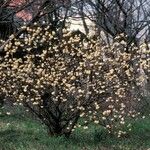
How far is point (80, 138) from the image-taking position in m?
12.9

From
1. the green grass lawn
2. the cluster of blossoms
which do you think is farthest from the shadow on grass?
the cluster of blossoms

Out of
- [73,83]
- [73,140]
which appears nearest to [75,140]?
[73,140]

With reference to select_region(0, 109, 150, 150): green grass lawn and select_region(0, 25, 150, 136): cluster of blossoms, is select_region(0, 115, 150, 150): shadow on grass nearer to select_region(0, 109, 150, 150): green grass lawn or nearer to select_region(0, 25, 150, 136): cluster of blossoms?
select_region(0, 109, 150, 150): green grass lawn

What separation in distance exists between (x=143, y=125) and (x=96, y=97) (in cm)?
343

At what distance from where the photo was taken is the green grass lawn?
11531mm

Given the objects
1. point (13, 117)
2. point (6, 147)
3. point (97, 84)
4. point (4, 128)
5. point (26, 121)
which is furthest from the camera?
point (13, 117)

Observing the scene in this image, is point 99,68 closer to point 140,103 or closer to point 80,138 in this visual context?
point 80,138

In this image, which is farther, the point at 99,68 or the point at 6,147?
the point at 99,68

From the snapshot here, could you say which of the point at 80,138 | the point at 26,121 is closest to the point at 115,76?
the point at 80,138

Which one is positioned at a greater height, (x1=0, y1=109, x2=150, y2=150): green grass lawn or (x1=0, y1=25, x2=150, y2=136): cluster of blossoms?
(x1=0, y1=25, x2=150, y2=136): cluster of blossoms

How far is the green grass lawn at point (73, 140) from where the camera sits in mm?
11531

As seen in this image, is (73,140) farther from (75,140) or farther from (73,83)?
(73,83)

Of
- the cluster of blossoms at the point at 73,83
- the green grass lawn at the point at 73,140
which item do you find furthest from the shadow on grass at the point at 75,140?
the cluster of blossoms at the point at 73,83

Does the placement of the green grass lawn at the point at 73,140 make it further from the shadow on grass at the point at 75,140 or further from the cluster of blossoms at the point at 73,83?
the cluster of blossoms at the point at 73,83
